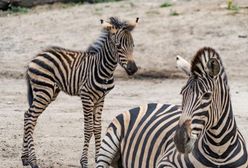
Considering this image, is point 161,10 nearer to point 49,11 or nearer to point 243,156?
point 49,11

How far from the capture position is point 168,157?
639 centimetres

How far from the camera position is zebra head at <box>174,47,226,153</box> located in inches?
221

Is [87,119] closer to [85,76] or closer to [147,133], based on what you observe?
[85,76]

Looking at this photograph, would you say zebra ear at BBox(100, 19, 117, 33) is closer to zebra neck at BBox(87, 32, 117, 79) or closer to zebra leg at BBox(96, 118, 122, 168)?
zebra neck at BBox(87, 32, 117, 79)

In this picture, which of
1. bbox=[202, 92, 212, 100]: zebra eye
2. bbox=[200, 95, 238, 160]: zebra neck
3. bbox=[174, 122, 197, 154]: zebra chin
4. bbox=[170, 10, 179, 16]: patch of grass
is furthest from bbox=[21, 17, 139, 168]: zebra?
bbox=[170, 10, 179, 16]: patch of grass

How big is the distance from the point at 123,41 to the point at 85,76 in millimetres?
762

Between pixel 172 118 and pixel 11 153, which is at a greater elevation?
pixel 172 118

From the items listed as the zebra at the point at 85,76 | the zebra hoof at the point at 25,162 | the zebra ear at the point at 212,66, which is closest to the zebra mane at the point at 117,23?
the zebra at the point at 85,76

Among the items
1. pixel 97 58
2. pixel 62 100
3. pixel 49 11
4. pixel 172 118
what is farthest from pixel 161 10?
pixel 172 118

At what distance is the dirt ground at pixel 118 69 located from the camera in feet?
37.6

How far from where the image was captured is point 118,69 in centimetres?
1642

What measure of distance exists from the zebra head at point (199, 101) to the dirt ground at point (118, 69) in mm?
4469

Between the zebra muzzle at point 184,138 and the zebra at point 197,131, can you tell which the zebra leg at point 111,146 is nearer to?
the zebra at point 197,131

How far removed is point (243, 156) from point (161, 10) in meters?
14.2
